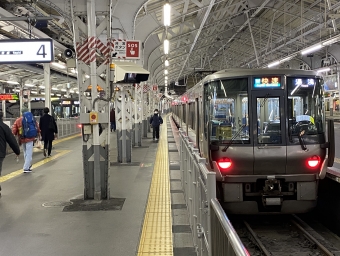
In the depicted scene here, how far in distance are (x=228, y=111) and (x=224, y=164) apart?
3.03 ft

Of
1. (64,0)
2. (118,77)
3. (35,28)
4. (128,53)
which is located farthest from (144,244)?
(35,28)

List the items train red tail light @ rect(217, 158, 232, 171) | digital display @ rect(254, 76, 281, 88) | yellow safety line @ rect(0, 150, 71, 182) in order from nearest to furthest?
train red tail light @ rect(217, 158, 232, 171) < digital display @ rect(254, 76, 281, 88) < yellow safety line @ rect(0, 150, 71, 182)

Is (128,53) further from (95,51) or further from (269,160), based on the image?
(269,160)

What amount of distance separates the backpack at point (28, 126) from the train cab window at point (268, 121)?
19.3 ft

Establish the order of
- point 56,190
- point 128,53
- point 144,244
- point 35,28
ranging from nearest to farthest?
point 144,244
point 56,190
point 128,53
point 35,28

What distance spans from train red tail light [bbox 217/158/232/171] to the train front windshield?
1.06 ft

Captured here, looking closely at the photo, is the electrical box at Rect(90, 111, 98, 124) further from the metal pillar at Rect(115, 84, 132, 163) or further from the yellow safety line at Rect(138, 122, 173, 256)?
the metal pillar at Rect(115, 84, 132, 163)

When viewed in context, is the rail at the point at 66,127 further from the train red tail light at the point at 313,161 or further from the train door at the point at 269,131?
the train red tail light at the point at 313,161

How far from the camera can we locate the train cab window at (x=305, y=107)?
6230mm

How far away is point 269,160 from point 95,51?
344cm

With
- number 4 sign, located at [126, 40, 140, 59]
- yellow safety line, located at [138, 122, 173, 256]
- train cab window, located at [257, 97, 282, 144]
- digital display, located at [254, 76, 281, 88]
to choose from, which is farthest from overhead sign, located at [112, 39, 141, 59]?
train cab window, located at [257, 97, 282, 144]

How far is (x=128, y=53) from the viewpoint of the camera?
10438mm

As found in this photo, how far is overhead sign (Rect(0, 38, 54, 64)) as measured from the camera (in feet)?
26.4

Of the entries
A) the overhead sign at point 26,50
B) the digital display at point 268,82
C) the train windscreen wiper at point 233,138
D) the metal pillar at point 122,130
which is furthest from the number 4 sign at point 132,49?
the train windscreen wiper at point 233,138
